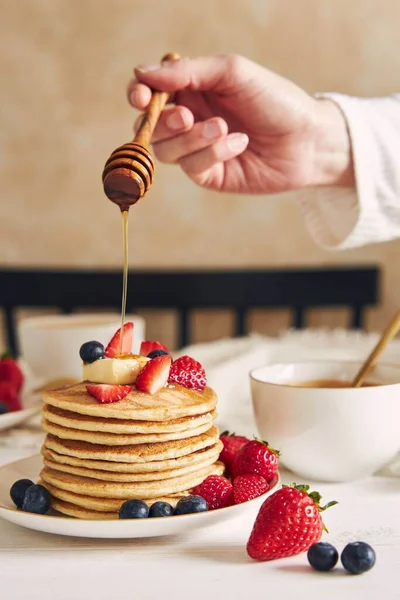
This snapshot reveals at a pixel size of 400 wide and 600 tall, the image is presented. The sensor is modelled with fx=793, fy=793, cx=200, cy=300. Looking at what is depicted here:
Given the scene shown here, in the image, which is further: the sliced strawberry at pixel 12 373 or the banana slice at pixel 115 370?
the sliced strawberry at pixel 12 373

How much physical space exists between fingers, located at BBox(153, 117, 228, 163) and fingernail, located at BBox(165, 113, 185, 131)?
0.03m

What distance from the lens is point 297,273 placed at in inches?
93.1

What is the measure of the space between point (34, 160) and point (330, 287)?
1125 mm

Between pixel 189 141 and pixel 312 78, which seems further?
pixel 312 78

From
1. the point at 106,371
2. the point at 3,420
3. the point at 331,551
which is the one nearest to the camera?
the point at 331,551

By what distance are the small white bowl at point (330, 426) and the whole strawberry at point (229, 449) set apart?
0.04 m

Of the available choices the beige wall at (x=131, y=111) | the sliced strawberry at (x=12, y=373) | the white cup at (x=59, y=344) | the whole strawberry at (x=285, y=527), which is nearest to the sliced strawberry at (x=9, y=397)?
the sliced strawberry at (x=12, y=373)

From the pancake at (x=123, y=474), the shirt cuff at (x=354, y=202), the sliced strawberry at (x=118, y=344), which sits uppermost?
the shirt cuff at (x=354, y=202)

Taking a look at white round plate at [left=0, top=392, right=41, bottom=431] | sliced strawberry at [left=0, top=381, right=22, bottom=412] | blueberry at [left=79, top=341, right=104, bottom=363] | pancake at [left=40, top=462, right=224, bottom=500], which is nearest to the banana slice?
blueberry at [left=79, top=341, right=104, bottom=363]

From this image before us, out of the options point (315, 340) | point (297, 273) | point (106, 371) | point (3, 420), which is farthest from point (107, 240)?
point (106, 371)

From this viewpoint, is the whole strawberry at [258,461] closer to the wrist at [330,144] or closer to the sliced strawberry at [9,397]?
the sliced strawberry at [9,397]

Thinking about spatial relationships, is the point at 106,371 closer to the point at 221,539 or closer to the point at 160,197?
the point at 221,539

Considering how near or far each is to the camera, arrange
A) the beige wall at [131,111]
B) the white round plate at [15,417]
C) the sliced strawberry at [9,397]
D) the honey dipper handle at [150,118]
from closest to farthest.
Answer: the honey dipper handle at [150,118]
the white round plate at [15,417]
the sliced strawberry at [9,397]
the beige wall at [131,111]

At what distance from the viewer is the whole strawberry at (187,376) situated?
0.91 m
